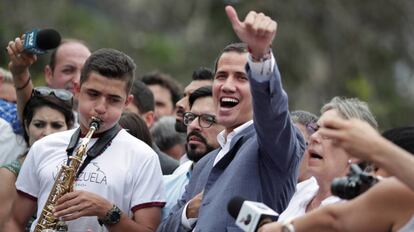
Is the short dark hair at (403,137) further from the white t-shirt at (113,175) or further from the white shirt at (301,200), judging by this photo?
the white t-shirt at (113,175)

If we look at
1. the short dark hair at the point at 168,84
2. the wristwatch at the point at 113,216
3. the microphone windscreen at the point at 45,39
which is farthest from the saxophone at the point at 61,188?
the short dark hair at the point at 168,84

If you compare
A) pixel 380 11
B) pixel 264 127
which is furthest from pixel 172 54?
pixel 264 127

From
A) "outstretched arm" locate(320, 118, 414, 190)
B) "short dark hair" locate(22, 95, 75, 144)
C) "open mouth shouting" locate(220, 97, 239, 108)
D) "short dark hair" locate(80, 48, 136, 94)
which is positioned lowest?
"outstretched arm" locate(320, 118, 414, 190)

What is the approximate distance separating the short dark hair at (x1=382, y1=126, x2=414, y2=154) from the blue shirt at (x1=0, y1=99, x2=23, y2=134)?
375 cm

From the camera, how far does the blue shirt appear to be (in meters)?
8.88

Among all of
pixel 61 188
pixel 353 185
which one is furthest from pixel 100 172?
pixel 353 185

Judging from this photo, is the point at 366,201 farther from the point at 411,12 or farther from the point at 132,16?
the point at 132,16

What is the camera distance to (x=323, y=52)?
22.3m

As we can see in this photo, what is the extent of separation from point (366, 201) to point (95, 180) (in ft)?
8.08

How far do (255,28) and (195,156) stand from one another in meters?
2.30

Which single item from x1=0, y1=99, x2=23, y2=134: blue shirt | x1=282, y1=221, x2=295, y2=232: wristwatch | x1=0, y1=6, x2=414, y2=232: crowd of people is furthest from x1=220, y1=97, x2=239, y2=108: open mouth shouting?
x1=0, y1=99, x2=23, y2=134: blue shirt

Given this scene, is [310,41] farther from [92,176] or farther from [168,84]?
[92,176]

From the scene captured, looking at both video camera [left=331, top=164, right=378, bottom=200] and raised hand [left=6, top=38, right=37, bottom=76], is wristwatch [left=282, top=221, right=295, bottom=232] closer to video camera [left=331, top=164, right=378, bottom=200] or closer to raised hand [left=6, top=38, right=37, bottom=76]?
video camera [left=331, top=164, right=378, bottom=200]

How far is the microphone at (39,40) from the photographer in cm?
788
